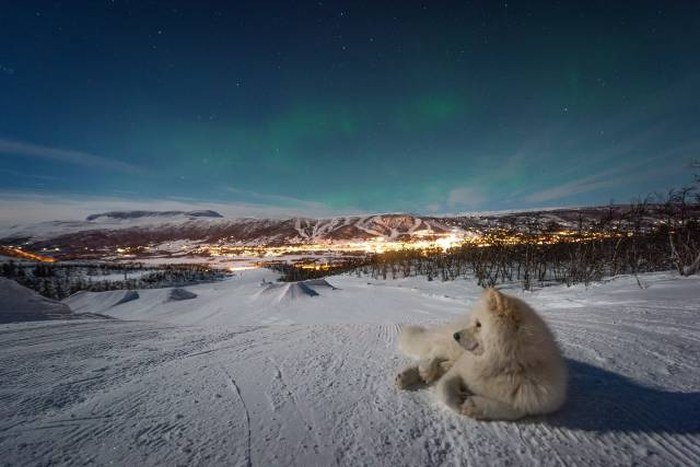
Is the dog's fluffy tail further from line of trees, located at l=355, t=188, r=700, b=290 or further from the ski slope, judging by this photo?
line of trees, located at l=355, t=188, r=700, b=290

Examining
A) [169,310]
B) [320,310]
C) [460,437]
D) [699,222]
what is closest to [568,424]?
[460,437]

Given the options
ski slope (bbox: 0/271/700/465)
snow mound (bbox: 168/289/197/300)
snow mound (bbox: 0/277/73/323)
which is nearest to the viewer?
ski slope (bbox: 0/271/700/465)

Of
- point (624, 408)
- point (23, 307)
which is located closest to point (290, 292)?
point (23, 307)

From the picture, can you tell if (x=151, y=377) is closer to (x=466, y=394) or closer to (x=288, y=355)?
(x=288, y=355)

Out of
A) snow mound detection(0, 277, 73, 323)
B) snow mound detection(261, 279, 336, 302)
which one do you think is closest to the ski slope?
snow mound detection(0, 277, 73, 323)

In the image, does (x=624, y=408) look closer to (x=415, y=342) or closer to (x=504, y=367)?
(x=504, y=367)

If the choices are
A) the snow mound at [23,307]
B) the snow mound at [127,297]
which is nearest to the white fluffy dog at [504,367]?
the snow mound at [23,307]

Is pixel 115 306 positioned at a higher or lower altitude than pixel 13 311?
lower
